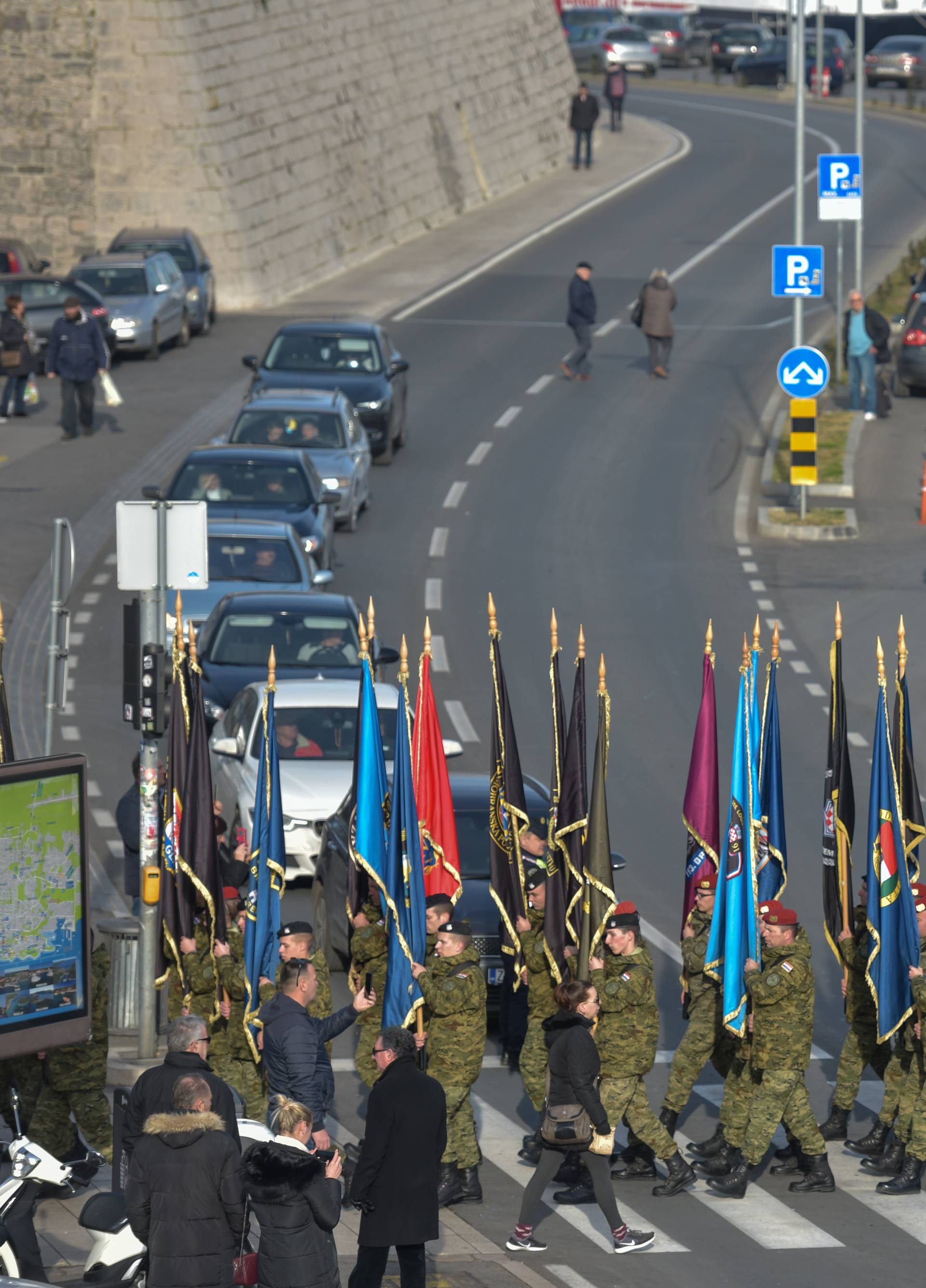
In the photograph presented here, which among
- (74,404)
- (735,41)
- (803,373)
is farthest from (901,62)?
(803,373)

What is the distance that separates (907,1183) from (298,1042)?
11.4ft

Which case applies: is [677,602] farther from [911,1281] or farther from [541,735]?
[911,1281]

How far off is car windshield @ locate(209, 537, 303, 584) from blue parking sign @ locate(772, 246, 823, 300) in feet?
30.3

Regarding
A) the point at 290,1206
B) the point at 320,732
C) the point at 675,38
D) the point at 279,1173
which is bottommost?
the point at 675,38

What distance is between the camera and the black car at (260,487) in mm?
26141

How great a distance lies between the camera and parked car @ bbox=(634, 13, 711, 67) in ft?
273

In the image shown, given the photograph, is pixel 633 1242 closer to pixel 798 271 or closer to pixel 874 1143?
pixel 874 1143

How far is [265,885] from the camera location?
13.3 metres

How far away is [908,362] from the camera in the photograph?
3653 cm

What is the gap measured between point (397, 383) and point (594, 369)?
7.21 m

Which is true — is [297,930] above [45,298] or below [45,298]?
above

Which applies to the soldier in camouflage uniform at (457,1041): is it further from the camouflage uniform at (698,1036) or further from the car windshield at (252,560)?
the car windshield at (252,560)

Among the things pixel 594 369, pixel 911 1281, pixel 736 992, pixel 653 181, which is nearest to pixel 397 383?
pixel 594 369

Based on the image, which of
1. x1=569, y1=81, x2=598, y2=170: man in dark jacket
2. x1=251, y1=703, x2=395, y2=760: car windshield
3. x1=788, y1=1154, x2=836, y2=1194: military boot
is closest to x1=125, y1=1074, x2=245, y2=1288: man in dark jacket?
x1=788, y1=1154, x2=836, y2=1194: military boot
